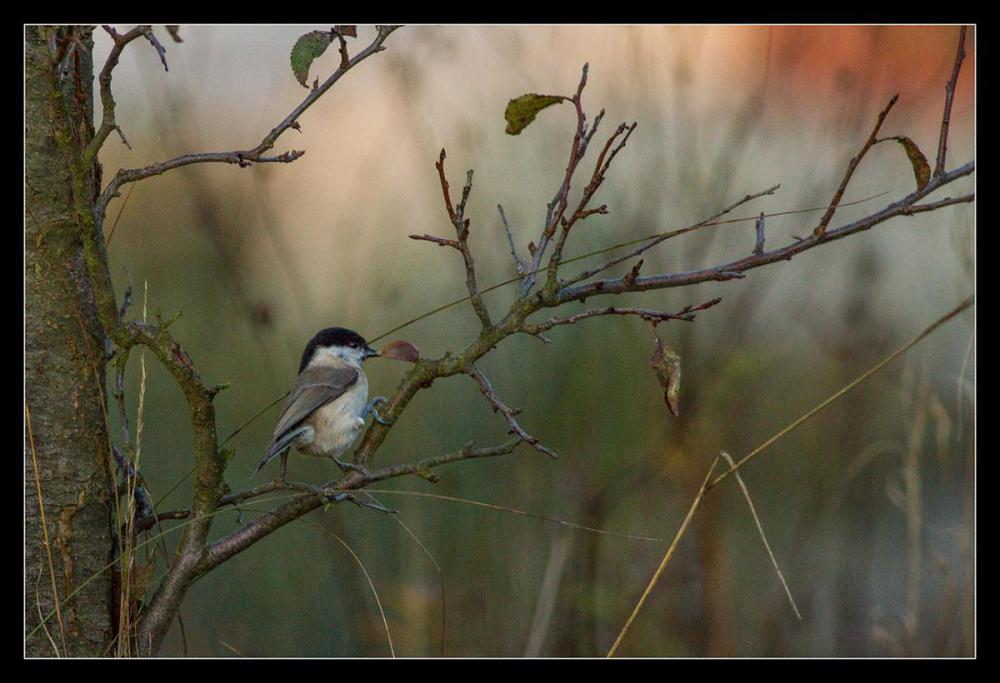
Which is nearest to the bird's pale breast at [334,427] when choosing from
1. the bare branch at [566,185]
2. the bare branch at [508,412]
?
the bare branch at [508,412]

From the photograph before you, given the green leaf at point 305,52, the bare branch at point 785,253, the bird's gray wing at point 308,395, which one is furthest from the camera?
the bird's gray wing at point 308,395

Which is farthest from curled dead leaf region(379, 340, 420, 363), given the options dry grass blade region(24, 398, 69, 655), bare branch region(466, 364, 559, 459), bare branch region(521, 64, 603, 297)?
dry grass blade region(24, 398, 69, 655)

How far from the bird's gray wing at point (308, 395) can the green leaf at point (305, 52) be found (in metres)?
0.96

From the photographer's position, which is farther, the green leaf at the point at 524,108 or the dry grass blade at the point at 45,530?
the dry grass blade at the point at 45,530

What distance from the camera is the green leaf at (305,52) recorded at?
1697mm

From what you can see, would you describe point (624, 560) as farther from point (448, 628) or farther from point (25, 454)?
point (25, 454)

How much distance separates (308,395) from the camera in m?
2.48

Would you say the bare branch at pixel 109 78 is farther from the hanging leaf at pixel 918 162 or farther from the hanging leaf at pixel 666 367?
the hanging leaf at pixel 918 162

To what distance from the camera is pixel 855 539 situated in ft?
9.79

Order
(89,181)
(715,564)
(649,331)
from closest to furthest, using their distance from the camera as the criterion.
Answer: (89,181)
(715,564)
(649,331)

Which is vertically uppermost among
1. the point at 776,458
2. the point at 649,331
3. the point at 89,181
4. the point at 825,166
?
the point at 825,166

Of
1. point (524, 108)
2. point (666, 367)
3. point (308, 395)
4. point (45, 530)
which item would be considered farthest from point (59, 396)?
point (666, 367)

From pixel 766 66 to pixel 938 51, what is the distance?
531mm

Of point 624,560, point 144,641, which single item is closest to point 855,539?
point 624,560
